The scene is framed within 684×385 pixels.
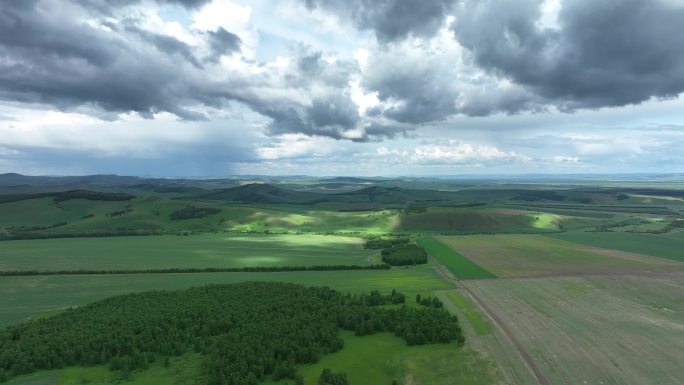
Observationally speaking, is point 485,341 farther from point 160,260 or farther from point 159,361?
point 160,260

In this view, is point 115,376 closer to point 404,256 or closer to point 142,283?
point 142,283

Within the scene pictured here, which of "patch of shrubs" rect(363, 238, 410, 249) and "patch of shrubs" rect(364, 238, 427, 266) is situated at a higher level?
"patch of shrubs" rect(364, 238, 427, 266)

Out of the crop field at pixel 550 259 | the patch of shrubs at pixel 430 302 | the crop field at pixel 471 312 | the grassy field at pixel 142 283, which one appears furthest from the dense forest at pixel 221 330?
the crop field at pixel 550 259

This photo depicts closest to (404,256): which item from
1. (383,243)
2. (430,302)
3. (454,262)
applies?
(454,262)

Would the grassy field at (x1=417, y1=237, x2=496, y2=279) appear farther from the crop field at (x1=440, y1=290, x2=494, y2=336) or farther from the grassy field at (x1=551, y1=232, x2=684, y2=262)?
the grassy field at (x1=551, y1=232, x2=684, y2=262)

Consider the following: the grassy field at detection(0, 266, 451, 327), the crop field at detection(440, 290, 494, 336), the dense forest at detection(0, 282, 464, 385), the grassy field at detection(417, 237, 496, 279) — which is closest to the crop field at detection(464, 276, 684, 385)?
the crop field at detection(440, 290, 494, 336)

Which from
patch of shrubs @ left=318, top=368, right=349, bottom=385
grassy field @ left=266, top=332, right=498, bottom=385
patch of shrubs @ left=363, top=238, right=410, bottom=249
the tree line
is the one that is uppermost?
patch of shrubs @ left=318, top=368, right=349, bottom=385

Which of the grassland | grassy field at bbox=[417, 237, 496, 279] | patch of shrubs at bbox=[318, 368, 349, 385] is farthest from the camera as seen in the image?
grassy field at bbox=[417, 237, 496, 279]
